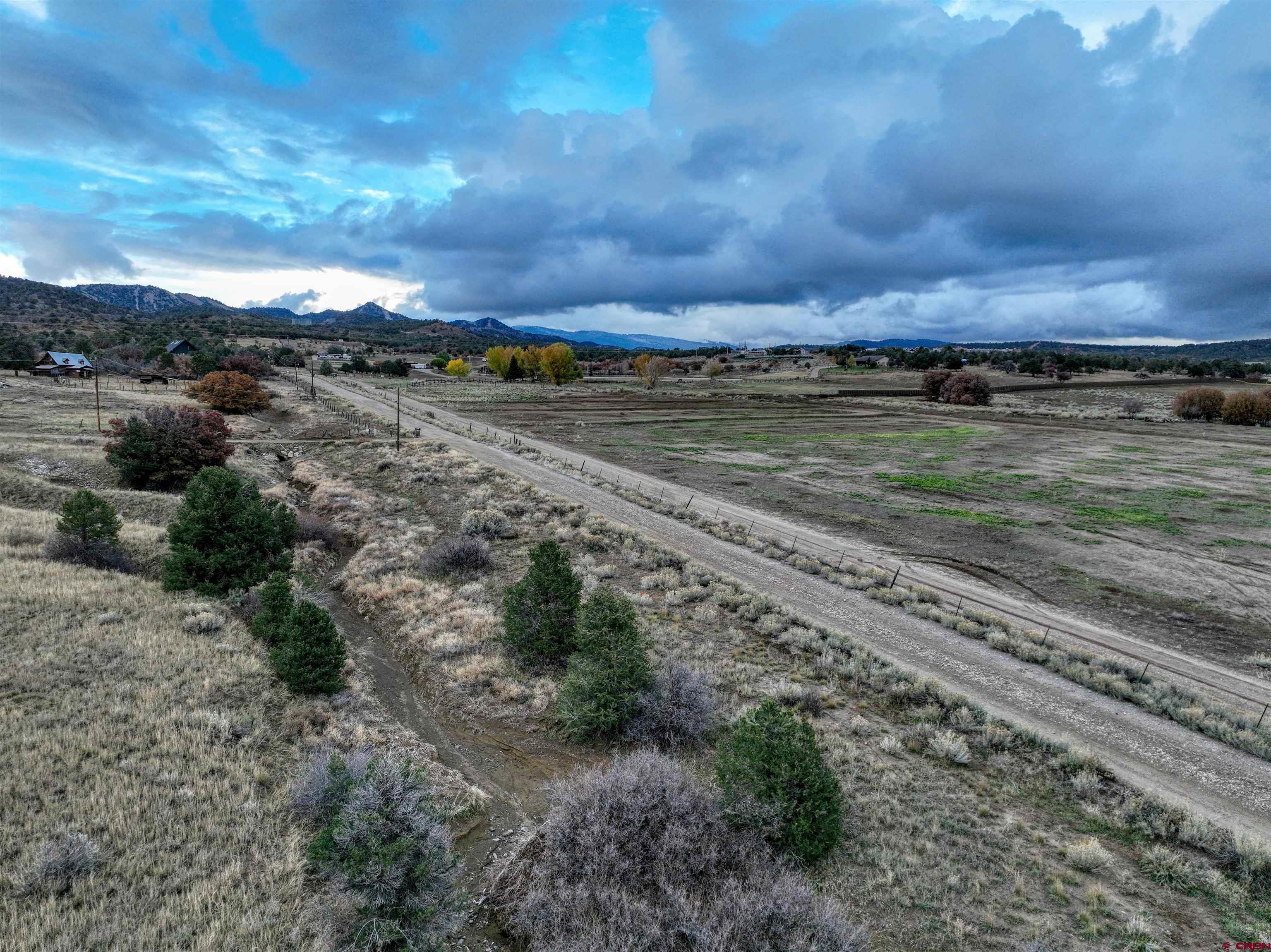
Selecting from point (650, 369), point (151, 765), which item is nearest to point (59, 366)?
point (650, 369)

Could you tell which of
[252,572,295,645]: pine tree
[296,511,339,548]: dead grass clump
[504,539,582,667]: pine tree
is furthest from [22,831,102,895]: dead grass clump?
[296,511,339,548]: dead grass clump

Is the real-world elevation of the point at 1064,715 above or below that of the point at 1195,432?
below

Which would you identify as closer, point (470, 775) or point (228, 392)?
point (470, 775)

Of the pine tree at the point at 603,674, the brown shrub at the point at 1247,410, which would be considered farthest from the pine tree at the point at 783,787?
the brown shrub at the point at 1247,410

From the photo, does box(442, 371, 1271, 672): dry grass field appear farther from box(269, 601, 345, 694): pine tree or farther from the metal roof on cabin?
the metal roof on cabin

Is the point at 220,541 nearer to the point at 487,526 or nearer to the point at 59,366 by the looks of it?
the point at 487,526

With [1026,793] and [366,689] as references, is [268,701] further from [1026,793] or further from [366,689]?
[1026,793]

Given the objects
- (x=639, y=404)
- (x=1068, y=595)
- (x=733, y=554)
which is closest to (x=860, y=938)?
(x=733, y=554)
